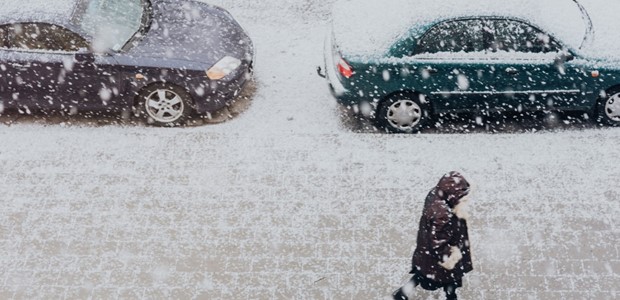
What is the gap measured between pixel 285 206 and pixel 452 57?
254 cm

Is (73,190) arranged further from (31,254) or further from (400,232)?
(400,232)

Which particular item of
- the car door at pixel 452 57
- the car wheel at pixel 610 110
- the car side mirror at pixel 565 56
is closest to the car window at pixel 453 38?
the car door at pixel 452 57

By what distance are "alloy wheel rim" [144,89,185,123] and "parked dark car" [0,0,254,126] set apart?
0.01 meters

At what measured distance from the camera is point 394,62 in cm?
852

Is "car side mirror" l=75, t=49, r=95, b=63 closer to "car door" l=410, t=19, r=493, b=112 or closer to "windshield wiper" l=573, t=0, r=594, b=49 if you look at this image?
"car door" l=410, t=19, r=493, b=112

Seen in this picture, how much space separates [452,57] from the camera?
852 centimetres

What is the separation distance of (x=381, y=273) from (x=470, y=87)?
2676 millimetres

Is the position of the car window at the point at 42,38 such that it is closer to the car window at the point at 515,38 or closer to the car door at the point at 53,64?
the car door at the point at 53,64

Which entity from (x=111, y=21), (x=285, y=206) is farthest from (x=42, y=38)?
(x=285, y=206)

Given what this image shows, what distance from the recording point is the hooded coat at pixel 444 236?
5996mm

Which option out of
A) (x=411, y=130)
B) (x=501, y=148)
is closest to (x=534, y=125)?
(x=501, y=148)

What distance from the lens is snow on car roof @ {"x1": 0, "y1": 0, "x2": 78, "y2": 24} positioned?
874 cm

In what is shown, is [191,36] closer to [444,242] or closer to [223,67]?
[223,67]

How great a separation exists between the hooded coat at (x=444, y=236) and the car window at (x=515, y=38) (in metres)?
2.98
